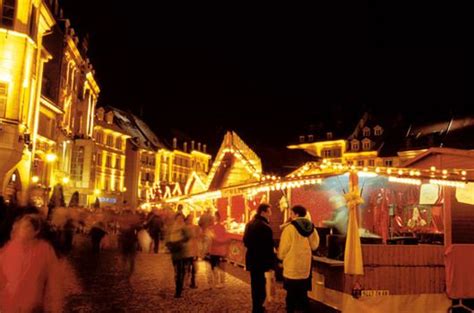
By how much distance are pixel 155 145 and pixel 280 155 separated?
47329 mm

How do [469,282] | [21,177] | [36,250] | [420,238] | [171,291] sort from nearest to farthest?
[36,250]
[469,282]
[171,291]
[420,238]
[21,177]

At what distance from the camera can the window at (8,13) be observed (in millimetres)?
23047

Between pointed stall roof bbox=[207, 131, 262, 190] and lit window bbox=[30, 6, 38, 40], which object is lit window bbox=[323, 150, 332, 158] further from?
lit window bbox=[30, 6, 38, 40]

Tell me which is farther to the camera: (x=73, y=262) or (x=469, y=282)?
(x=73, y=262)

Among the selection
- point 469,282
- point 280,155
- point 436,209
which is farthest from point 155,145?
point 469,282

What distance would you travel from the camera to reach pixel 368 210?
58.3 feet

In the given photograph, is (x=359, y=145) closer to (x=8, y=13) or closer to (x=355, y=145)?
(x=355, y=145)

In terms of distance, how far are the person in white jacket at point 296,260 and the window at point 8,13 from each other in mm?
19773

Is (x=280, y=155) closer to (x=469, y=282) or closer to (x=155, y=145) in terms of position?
(x=469, y=282)

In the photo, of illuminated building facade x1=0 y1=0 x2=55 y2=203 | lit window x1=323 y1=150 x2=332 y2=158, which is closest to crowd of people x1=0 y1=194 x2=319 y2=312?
illuminated building facade x1=0 y1=0 x2=55 y2=203

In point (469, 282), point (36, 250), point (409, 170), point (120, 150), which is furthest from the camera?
point (120, 150)

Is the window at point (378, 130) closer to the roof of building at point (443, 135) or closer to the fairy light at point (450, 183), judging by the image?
the roof of building at point (443, 135)

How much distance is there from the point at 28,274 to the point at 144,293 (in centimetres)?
669

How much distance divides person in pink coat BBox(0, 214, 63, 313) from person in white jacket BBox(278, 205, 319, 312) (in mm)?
4222
